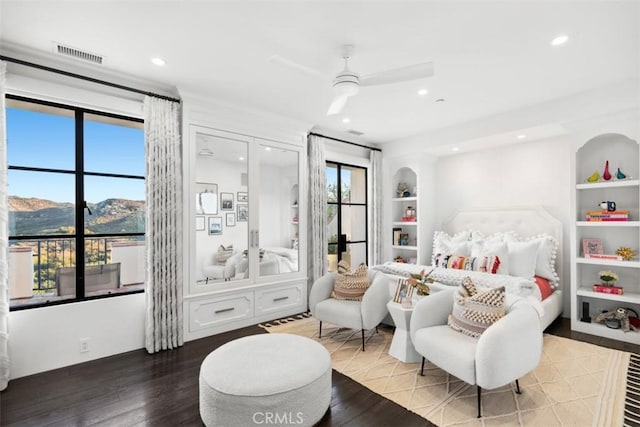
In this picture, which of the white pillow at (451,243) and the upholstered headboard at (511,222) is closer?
the upholstered headboard at (511,222)

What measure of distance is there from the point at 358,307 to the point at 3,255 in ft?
10.2

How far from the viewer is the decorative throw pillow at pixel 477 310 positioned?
2.43 m

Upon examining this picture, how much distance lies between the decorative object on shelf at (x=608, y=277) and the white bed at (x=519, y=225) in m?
0.47

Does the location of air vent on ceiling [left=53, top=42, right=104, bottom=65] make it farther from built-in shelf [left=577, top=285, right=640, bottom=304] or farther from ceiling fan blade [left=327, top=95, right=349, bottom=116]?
built-in shelf [left=577, top=285, right=640, bottom=304]

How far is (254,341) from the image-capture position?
2496 millimetres

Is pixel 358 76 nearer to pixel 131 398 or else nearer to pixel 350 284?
pixel 350 284

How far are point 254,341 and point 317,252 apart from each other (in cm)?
236

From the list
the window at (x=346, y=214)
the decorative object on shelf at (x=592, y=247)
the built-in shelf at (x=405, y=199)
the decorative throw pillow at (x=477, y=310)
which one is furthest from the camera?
the built-in shelf at (x=405, y=199)

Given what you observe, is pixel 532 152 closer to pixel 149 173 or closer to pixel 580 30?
pixel 580 30

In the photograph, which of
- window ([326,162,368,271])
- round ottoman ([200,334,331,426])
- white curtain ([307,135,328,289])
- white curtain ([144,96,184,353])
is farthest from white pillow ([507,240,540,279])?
white curtain ([144,96,184,353])

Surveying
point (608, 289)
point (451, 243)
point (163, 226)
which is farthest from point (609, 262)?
point (163, 226)

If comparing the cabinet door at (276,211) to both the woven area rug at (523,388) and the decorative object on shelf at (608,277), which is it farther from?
the decorative object on shelf at (608,277)

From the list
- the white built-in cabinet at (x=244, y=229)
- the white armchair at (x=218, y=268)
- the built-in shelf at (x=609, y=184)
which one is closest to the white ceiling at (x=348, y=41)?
the white built-in cabinet at (x=244, y=229)

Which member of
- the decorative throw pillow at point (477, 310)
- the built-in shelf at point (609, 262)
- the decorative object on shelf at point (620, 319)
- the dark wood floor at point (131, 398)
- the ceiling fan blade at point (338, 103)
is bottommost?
the dark wood floor at point (131, 398)
